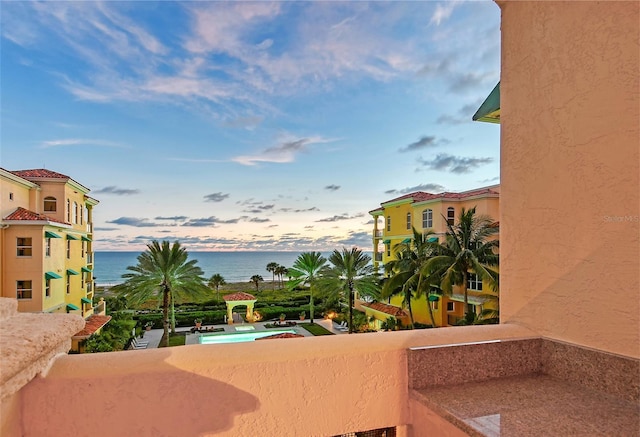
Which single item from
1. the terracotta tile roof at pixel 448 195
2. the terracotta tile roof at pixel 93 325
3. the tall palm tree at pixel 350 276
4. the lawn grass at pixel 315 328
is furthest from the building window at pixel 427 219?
the terracotta tile roof at pixel 93 325

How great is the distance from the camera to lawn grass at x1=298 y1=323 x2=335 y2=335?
2145 cm

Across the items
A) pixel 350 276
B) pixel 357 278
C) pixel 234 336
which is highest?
pixel 350 276

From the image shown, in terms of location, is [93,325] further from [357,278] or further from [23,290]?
[357,278]

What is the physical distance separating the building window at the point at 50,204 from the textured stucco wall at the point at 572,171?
18639 mm

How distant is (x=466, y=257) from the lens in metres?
14.6

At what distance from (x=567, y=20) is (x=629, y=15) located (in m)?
0.36

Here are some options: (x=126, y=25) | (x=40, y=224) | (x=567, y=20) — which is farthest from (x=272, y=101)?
(x=567, y=20)

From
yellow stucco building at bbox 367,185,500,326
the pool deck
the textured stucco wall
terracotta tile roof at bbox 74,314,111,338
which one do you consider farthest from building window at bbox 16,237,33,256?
yellow stucco building at bbox 367,185,500,326

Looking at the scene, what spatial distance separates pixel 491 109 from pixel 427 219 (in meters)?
18.3

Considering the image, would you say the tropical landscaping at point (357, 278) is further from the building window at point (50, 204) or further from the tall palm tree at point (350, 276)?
the building window at point (50, 204)

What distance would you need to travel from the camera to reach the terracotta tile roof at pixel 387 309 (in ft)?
66.8

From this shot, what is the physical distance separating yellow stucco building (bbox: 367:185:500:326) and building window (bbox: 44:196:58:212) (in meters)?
17.6

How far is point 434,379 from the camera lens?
1970 millimetres

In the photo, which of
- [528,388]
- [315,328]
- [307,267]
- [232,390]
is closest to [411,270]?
[315,328]
